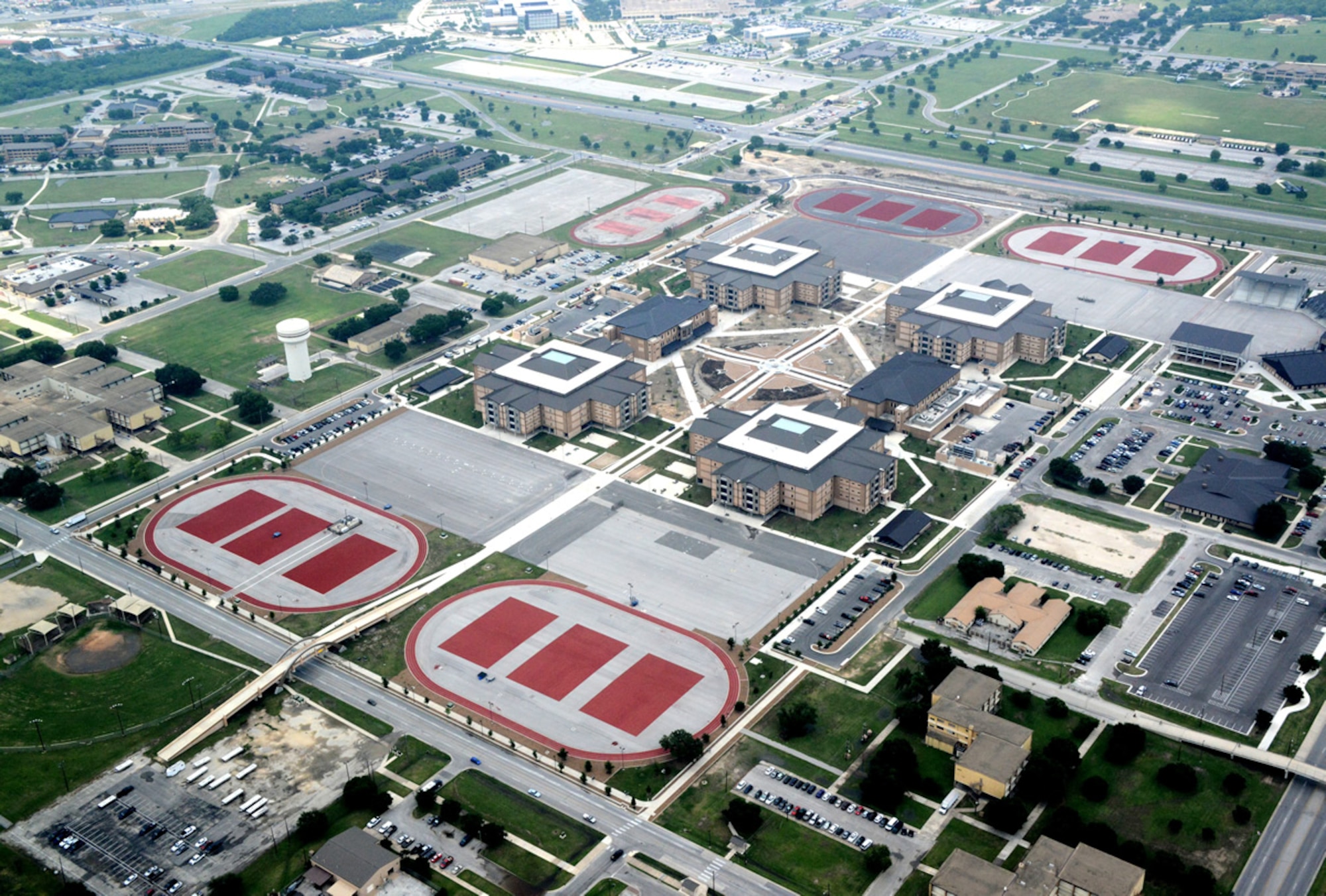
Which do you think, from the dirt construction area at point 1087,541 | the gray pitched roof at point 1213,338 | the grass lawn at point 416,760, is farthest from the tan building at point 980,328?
the grass lawn at point 416,760

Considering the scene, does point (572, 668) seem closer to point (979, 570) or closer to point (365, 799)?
point (365, 799)

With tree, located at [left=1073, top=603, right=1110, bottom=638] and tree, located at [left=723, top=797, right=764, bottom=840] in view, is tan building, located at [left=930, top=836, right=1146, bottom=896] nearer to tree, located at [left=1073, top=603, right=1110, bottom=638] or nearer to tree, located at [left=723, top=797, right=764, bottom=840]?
tree, located at [left=723, top=797, right=764, bottom=840]

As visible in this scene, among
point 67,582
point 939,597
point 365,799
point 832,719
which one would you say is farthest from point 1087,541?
point 67,582

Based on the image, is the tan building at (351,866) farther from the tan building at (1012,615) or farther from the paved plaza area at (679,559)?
the tan building at (1012,615)

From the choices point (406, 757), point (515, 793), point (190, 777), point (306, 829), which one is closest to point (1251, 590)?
point (515, 793)

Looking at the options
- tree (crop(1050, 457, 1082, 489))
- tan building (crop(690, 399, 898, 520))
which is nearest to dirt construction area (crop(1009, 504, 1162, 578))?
tree (crop(1050, 457, 1082, 489))
